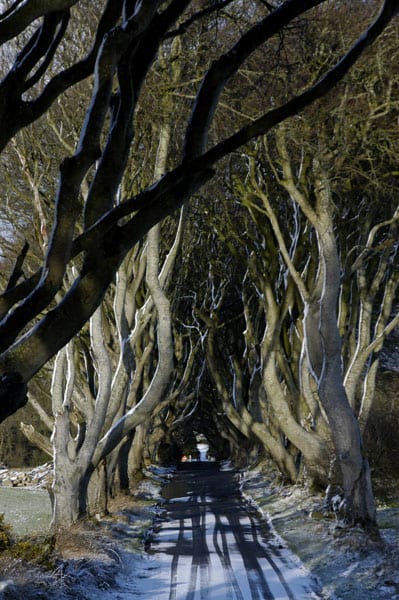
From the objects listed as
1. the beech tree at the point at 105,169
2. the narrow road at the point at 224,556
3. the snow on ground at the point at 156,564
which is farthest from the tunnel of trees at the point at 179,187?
the narrow road at the point at 224,556

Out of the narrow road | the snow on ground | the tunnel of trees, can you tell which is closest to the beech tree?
the tunnel of trees

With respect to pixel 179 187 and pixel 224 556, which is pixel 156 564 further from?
pixel 179 187

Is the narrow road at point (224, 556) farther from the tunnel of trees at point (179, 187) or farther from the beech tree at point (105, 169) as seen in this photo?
the beech tree at point (105, 169)

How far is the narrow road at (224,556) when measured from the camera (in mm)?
9688

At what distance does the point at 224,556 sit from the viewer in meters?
12.4

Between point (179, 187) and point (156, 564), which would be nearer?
point (179, 187)

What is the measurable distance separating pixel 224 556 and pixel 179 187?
10.1 metres

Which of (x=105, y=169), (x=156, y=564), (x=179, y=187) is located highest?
(x=105, y=169)

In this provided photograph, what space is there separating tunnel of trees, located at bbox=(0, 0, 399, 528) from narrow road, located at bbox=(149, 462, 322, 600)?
1890 mm

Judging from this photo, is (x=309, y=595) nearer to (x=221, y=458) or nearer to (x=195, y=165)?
(x=195, y=165)

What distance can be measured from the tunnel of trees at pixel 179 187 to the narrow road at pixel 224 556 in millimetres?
1890

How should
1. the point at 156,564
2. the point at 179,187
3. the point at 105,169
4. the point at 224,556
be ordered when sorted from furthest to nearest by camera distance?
1. the point at 224,556
2. the point at 156,564
3. the point at 105,169
4. the point at 179,187

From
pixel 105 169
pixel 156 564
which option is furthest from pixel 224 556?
pixel 105 169

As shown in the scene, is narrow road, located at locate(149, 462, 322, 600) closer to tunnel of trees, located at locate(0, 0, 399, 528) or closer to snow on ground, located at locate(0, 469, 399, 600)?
snow on ground, located at locate(0, 469, 399, 600)
